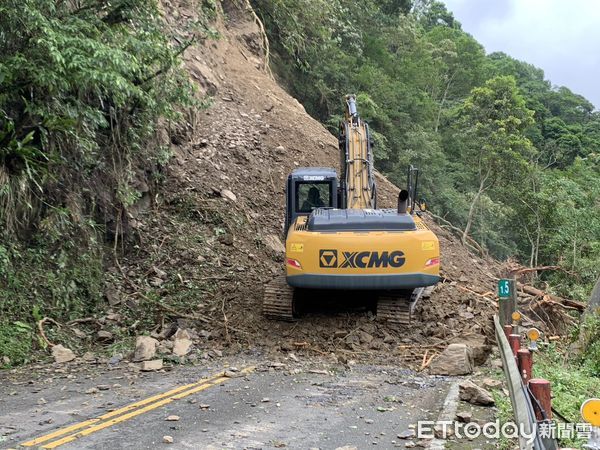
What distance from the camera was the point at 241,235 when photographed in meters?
13.6

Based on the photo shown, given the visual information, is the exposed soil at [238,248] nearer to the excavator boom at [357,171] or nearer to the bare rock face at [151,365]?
the bare rock face at [151,365]

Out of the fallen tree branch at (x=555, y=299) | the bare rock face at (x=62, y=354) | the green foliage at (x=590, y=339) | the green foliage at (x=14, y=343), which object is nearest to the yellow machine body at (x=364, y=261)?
the green foliage at (x=590, y=339)

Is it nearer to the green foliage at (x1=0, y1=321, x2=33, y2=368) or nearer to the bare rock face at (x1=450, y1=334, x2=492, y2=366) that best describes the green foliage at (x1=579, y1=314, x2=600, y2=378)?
the bare rock face at (x1=450, y1=334, x2=492, y2=366)

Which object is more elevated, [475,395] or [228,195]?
[228,195]

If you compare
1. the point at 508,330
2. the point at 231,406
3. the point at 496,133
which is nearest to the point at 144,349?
the point at 231,406

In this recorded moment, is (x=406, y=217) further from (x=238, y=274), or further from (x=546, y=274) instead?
(x=546, y=274)

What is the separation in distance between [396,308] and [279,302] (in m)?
1.83

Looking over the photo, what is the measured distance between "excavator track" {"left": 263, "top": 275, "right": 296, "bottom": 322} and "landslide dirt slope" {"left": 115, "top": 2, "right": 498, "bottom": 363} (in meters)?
0.17

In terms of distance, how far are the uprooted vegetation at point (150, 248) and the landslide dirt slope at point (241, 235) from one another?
4 cm

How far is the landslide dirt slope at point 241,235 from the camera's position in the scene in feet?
31.0

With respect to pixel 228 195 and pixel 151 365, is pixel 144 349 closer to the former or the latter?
pixel 151 365

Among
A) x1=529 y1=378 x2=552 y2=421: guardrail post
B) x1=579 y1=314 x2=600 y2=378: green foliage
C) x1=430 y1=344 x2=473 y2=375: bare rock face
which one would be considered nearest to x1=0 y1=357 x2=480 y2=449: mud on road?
x1=430 y1=344 x2=473 y2=375: bare rock face

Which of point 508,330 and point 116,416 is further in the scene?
point 508,330

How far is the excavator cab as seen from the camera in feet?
35.2
